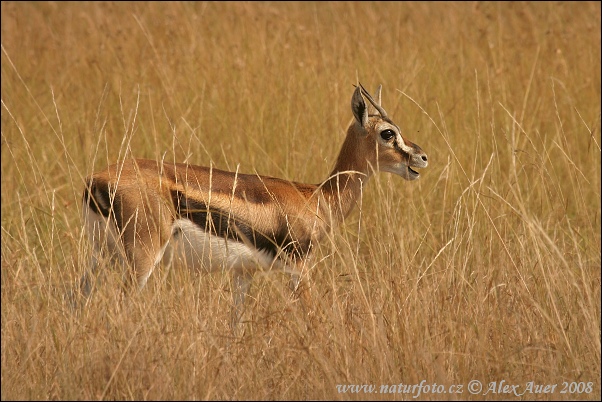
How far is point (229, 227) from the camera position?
212 inches

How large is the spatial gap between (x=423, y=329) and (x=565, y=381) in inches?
25.8

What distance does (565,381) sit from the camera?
13.3 ft

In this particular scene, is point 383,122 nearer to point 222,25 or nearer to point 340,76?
point 340,76

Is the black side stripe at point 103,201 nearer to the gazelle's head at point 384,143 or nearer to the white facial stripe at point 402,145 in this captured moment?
the gazelle's head at point 384,143

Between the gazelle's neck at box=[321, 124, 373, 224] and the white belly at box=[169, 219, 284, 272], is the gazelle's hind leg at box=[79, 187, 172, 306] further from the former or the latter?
the gazelle's neck at box=[321, 124, 373, 224]

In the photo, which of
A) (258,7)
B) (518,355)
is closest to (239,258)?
(518,355)

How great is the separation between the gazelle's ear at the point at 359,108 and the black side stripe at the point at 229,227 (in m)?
0.76

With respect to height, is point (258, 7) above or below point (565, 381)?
below

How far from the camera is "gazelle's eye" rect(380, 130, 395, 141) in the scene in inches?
229

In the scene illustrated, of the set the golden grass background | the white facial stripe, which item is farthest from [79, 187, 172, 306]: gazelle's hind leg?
the white facial stripe

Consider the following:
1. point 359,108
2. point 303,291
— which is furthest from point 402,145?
point 303,291

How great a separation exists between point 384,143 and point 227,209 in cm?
101

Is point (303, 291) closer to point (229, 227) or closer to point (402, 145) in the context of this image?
point (229, 227)

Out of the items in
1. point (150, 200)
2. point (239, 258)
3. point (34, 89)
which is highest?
point (150, 200)
